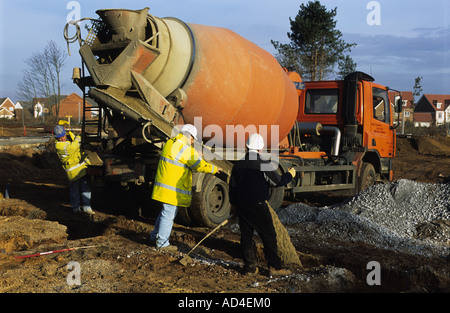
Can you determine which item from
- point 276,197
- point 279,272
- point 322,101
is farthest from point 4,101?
point 279,272

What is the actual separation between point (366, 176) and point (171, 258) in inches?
262

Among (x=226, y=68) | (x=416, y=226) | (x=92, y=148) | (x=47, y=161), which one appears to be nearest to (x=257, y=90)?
(x=226, y=68)

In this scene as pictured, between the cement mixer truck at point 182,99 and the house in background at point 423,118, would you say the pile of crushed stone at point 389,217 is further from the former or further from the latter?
the house in background at point 423,118

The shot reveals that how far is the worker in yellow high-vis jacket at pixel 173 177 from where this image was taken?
5.46 metres

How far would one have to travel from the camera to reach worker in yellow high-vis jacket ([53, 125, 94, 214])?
8.08 meters

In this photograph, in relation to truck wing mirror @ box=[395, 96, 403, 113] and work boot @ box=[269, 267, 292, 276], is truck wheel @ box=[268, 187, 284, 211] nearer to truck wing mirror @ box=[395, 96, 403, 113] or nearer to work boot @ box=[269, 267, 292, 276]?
work boot @ box=[269, 267, 292, 276]

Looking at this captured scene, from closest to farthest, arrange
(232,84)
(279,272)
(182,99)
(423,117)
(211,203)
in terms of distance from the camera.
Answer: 1. (279,272)
2. (182,99)
3. (232,84)
4. (211,203)
5. (423,117)

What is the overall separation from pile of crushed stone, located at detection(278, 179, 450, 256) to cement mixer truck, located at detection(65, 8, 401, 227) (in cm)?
107

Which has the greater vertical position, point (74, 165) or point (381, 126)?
point (381, 126)

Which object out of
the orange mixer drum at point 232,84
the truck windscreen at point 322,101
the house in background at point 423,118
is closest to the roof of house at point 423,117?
the house in background at point 423,118

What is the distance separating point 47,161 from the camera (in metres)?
16.2

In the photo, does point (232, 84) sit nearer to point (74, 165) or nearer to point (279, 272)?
point (279, 272)

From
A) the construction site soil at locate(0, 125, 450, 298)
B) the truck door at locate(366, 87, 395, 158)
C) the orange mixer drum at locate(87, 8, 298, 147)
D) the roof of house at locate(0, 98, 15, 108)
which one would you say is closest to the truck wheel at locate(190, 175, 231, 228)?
the construction site soil at locate(0, 125, 450, 298)

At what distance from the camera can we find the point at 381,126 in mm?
10773
